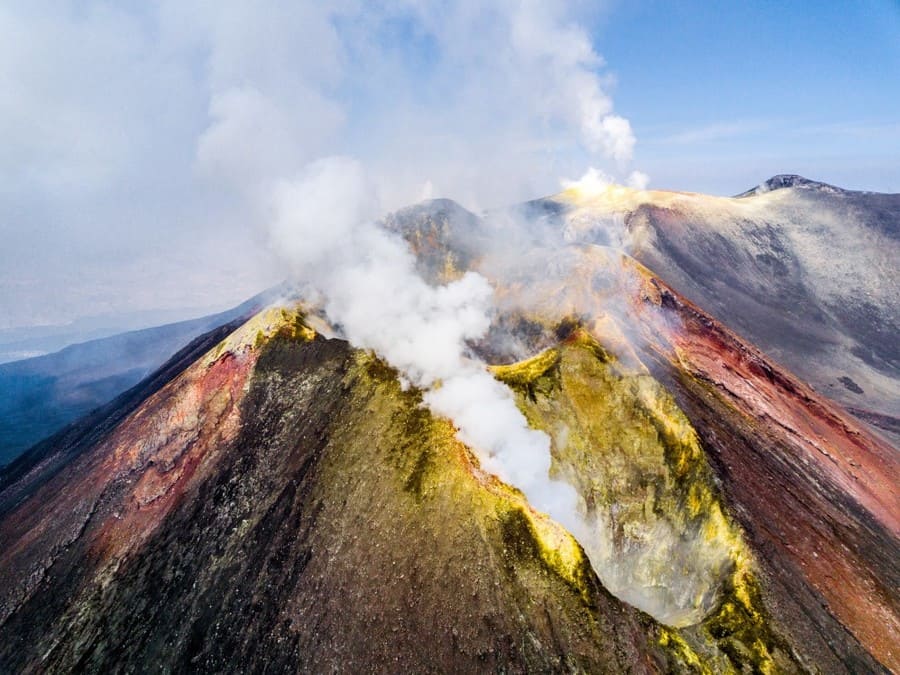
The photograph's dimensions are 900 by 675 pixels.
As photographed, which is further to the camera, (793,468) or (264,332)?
(264,332)

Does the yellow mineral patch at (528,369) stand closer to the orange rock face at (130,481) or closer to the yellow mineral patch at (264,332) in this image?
the yellow mineral patch at (264,332)

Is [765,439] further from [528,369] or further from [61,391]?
[61,391]

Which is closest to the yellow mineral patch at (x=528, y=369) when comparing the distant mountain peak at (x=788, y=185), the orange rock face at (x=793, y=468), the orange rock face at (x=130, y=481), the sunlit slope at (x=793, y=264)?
the orange rock face at (x=793, y=468)

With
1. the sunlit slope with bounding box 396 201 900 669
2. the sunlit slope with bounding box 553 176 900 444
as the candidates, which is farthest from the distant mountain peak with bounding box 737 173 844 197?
the sunlit slope with bounding box 396 201 900 669

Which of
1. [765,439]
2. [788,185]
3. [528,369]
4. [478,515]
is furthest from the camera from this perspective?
[788,185]

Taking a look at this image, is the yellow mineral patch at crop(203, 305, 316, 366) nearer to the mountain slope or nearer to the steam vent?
the steam vent

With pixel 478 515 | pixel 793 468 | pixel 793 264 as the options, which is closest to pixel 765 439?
pixel 793 468

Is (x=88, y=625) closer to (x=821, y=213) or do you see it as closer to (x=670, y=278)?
(x=670, y=278)
